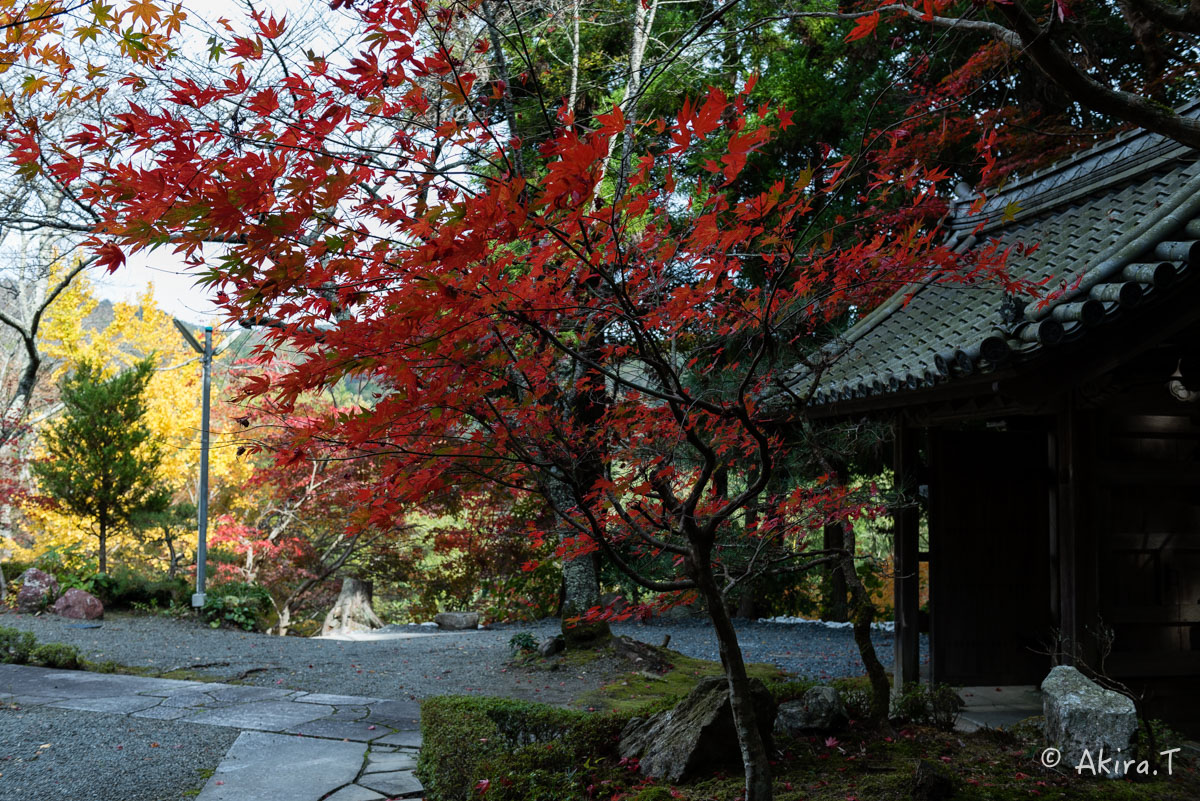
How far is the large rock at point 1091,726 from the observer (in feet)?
11.7

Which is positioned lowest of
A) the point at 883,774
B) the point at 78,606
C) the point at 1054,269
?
the point at 78,606

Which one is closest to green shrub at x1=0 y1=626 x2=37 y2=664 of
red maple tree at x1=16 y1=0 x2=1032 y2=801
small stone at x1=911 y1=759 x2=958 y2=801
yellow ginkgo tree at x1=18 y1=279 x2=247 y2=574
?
red maple tree at x1=16 y1=0 x2=1032 y2=801

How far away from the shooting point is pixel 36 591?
464 inches

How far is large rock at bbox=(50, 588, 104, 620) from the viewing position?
11.5 metres

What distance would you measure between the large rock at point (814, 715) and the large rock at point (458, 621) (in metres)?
9.64

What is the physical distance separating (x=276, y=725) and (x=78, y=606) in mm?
→ 7925

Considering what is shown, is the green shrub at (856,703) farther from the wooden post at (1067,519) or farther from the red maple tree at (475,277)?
the wooden post at (1067,519)

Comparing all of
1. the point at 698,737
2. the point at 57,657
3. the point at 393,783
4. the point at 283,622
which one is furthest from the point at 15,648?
the point at 698,737

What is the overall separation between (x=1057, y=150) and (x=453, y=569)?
10579mm

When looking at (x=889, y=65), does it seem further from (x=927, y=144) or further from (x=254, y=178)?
(x=254, y=178)

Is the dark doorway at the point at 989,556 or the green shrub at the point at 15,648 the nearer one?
the dark doorway at the point at 989,556

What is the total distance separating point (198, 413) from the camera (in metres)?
16.5

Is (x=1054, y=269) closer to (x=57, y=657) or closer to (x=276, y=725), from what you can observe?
(x=276, y=725)

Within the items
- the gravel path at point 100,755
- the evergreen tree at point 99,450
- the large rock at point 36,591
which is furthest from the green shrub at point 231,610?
the gravel path at point 100,755
